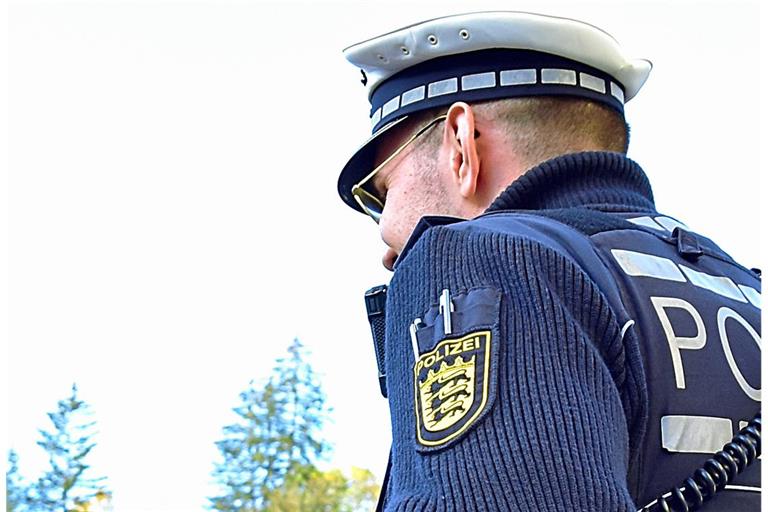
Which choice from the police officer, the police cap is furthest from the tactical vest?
the police cap

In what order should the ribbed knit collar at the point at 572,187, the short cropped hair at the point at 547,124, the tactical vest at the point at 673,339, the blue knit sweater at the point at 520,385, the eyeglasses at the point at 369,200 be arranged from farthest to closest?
1. the eyeglasses at the point at 369,200
2. the short cropped hair at the point at 547,124
3. the ribbed knit collar at the point at 572,187
4. the tactical vest at the point at 673,339
5. the blue knit sweater at the point at 520,385

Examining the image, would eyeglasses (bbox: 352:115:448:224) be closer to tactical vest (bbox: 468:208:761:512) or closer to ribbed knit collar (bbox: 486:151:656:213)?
ribbed knit collar (bbox: 486:151:656:213)

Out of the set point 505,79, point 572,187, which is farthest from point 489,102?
point 572,187

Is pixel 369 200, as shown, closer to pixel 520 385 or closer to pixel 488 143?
pixel 488 143

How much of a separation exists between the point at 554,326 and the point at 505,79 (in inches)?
33.2

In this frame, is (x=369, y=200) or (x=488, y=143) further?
(x=369, y=200)

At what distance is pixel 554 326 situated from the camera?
169 centimetres

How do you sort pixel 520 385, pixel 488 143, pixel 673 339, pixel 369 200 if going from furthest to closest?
pixel 369 200 < pixel 488 143 < pixel 673 339 < pixel 520 385

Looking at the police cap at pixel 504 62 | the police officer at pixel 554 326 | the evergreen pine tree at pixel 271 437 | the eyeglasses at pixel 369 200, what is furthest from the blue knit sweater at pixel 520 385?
the evergreen pine tree at pixel 271 437

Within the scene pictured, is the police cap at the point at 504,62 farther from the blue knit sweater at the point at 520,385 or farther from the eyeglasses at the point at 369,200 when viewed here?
the blue knit sweater at the point at 520,385

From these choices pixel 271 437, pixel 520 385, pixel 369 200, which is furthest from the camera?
pixel 271 437

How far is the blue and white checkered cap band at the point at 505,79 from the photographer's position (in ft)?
7.95

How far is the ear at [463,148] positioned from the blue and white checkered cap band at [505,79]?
33 mm

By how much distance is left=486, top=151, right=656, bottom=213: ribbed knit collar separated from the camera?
7.31 ft
